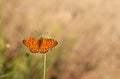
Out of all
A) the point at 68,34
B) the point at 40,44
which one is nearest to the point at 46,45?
the point at 40,44

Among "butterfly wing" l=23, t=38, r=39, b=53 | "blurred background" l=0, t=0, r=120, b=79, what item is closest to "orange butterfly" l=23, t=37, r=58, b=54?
"butterfly wing" l=23, t=38, r=39, b=53

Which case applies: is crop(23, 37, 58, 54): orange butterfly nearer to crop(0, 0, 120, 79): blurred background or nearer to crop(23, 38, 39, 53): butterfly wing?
crop(23, 38, 39, 53): butterfly wing

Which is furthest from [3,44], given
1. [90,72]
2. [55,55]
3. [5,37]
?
[90,72]

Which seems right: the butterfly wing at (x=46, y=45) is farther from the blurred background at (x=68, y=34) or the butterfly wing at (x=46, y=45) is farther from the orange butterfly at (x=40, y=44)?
the blurred background at (x=68, y=34)

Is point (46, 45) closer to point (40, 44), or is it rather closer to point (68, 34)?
point (40, 44)

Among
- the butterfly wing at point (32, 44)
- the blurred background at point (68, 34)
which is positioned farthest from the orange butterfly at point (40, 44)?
the blurred background at point (68, 34)

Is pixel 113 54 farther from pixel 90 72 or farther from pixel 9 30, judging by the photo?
pixel 9 30
